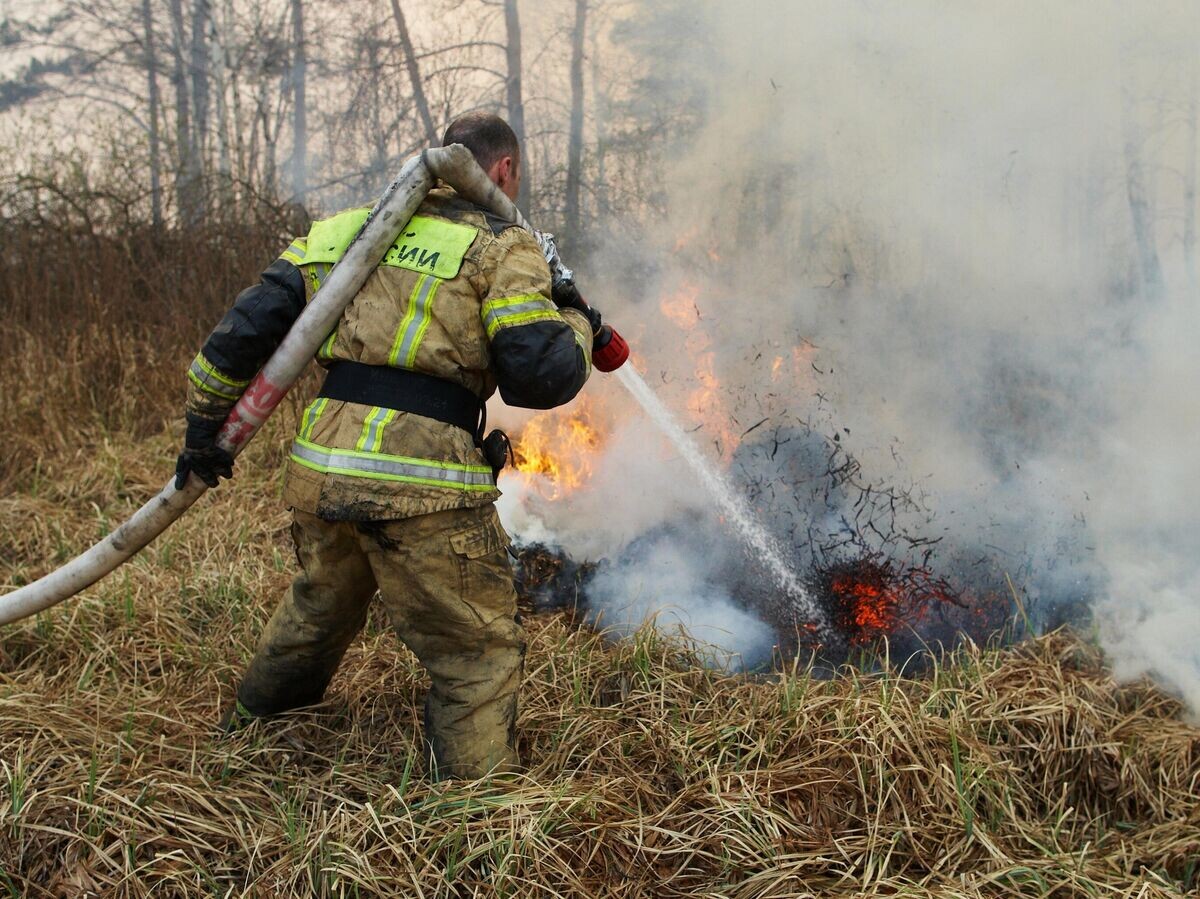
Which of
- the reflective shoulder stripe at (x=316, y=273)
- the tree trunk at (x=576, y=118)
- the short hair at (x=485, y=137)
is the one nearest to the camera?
the reflective shoulder stripe at (x=316, y=273)

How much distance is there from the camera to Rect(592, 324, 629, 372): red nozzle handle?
2.97 meters

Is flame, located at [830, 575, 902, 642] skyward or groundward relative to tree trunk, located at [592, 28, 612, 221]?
groundward

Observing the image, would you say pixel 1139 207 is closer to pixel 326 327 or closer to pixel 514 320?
pixel 514 320

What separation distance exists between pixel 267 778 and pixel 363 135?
755 centimetres

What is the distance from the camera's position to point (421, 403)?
254cm

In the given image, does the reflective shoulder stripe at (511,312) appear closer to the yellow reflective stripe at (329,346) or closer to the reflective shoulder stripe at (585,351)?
the reflective shoulder stripe at (585,351)

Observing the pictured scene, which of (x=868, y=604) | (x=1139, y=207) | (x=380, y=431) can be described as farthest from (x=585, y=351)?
(x=1139, y=207)

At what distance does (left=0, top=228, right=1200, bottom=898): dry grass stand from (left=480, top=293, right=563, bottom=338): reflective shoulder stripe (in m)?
1.30

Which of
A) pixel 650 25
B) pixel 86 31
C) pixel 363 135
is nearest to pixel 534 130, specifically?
pixel 650 25

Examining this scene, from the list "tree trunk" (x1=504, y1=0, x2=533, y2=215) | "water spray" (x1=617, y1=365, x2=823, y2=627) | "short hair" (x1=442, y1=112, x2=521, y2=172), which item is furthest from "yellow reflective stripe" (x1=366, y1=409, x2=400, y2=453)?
"tree trunk" (x1=504, y1=0, x2=533, y2=215)

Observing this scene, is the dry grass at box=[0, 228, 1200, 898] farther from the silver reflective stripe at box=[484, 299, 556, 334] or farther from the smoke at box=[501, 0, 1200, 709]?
the smoke at box=[501, 0, 1200, 709]

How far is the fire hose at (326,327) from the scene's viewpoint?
2.55 metres

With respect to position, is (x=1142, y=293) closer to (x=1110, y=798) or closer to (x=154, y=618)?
(x=1110, y=798)

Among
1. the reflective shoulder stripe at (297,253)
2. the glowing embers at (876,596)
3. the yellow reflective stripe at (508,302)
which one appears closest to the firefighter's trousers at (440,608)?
the yellow reflective stripe at (508,302)
